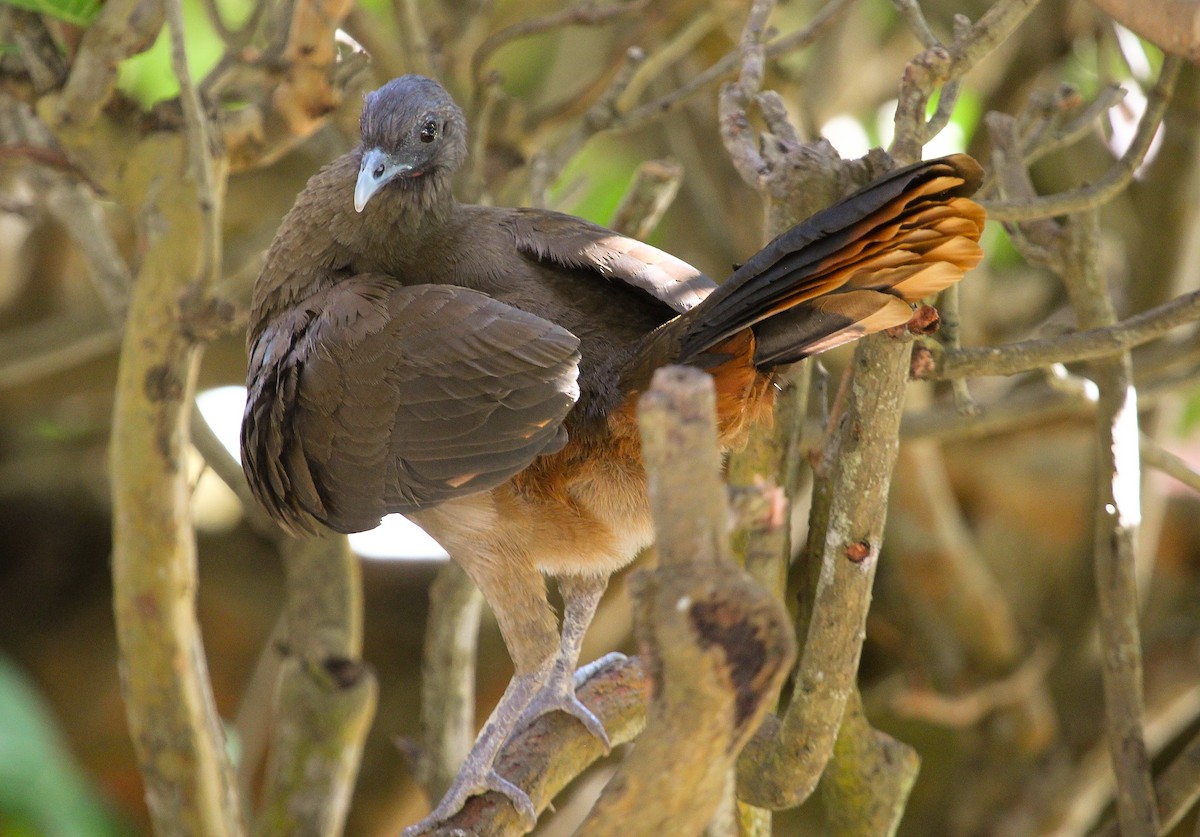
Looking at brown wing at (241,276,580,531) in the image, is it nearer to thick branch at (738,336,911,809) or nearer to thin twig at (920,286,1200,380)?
thick branch at (738,336,911,809)

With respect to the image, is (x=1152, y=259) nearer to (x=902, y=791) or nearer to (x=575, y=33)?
(x=575, y=33)

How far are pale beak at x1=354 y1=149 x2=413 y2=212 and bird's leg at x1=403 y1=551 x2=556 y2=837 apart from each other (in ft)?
2.26

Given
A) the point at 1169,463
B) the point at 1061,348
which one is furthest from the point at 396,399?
the point at 1169,463

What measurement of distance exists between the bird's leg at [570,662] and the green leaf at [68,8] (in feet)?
4.76

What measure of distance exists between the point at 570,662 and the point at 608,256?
87 centimetres

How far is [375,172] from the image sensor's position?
2277 millimetres

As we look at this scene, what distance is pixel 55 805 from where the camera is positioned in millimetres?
3357

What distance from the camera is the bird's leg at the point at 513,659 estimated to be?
2271 millimetres

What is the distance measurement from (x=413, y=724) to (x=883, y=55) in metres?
3.08

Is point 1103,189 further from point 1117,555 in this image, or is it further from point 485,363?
point 485,363

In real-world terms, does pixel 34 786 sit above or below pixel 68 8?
below

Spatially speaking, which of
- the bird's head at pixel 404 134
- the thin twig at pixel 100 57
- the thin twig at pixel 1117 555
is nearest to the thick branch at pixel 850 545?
the thin twig at pixel 1117 555

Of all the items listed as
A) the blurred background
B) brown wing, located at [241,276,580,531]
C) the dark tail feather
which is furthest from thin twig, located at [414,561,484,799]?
the dark tail feather

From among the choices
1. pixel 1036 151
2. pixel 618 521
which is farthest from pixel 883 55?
pixel 618 521
